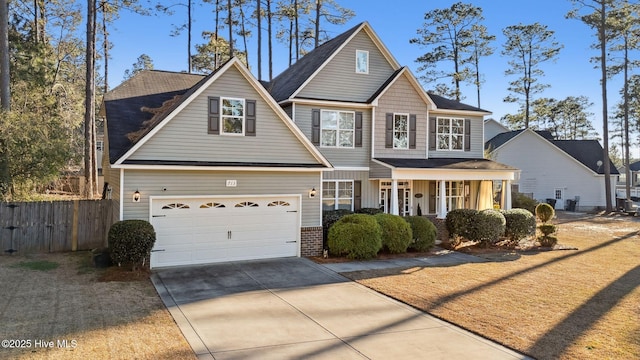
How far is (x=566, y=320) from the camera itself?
873 cm

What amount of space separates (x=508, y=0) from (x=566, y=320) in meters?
22.8

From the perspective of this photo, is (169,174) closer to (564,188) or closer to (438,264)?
(438,264)

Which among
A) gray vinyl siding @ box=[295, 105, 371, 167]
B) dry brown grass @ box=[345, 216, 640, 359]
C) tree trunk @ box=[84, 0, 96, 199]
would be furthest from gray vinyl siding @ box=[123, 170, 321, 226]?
tree trunk @ box=[84, 0, 96, 199]

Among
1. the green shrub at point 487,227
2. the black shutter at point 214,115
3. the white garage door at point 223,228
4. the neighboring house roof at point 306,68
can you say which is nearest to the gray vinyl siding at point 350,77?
the neighboring house roof at point 306,68

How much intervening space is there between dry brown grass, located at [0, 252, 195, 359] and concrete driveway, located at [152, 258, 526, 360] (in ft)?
1.41

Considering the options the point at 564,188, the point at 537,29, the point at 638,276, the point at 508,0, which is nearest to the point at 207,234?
the point at 638,276

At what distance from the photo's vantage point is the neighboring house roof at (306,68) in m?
19.3

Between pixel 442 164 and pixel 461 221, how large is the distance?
11.2 feet

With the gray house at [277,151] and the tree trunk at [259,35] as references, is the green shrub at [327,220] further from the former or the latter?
the tree trunk at [259,35]

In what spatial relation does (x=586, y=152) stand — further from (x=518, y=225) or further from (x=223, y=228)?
(x=223, y=228)

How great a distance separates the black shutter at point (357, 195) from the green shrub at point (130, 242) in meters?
9.79

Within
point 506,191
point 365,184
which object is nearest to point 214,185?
point 365,184

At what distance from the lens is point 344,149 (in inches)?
768

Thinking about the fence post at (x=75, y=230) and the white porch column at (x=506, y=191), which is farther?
the white porch column at (x=506, y=191)
